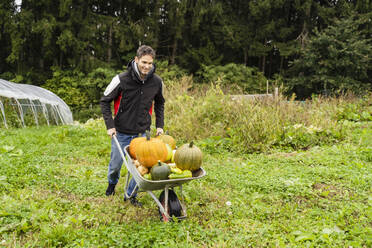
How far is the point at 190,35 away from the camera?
25.6 metres

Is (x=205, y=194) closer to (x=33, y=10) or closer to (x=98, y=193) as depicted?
(x=98, y=193)

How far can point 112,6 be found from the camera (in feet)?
80.7

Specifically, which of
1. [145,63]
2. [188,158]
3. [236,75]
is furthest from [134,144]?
[236,75]

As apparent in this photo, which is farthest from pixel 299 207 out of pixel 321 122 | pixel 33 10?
pixel 33 10

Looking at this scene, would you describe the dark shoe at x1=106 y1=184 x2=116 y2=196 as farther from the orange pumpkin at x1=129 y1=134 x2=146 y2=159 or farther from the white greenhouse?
the white greenhouse

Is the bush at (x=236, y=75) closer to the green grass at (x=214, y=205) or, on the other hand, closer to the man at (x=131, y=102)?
the green grass at (x=214, y=205)

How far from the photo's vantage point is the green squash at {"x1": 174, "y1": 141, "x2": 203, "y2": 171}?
304 centimetres

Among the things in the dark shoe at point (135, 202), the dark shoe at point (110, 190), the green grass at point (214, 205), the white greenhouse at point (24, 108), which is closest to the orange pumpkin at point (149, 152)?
the green grass at point (214, 205)

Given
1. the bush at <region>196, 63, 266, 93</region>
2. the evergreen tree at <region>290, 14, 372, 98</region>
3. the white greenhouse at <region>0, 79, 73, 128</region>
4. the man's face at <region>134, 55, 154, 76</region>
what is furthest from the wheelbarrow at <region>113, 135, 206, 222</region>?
the evergreen tree at <region>290, 14, 372, 98</region>

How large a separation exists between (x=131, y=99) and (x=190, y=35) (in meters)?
22.9

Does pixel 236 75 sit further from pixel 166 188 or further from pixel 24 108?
pixel 166 188

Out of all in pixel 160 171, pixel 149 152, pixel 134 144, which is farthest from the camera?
pixel 134 144

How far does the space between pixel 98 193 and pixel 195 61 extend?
21216mm

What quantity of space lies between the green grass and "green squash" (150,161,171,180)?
0.59 m
